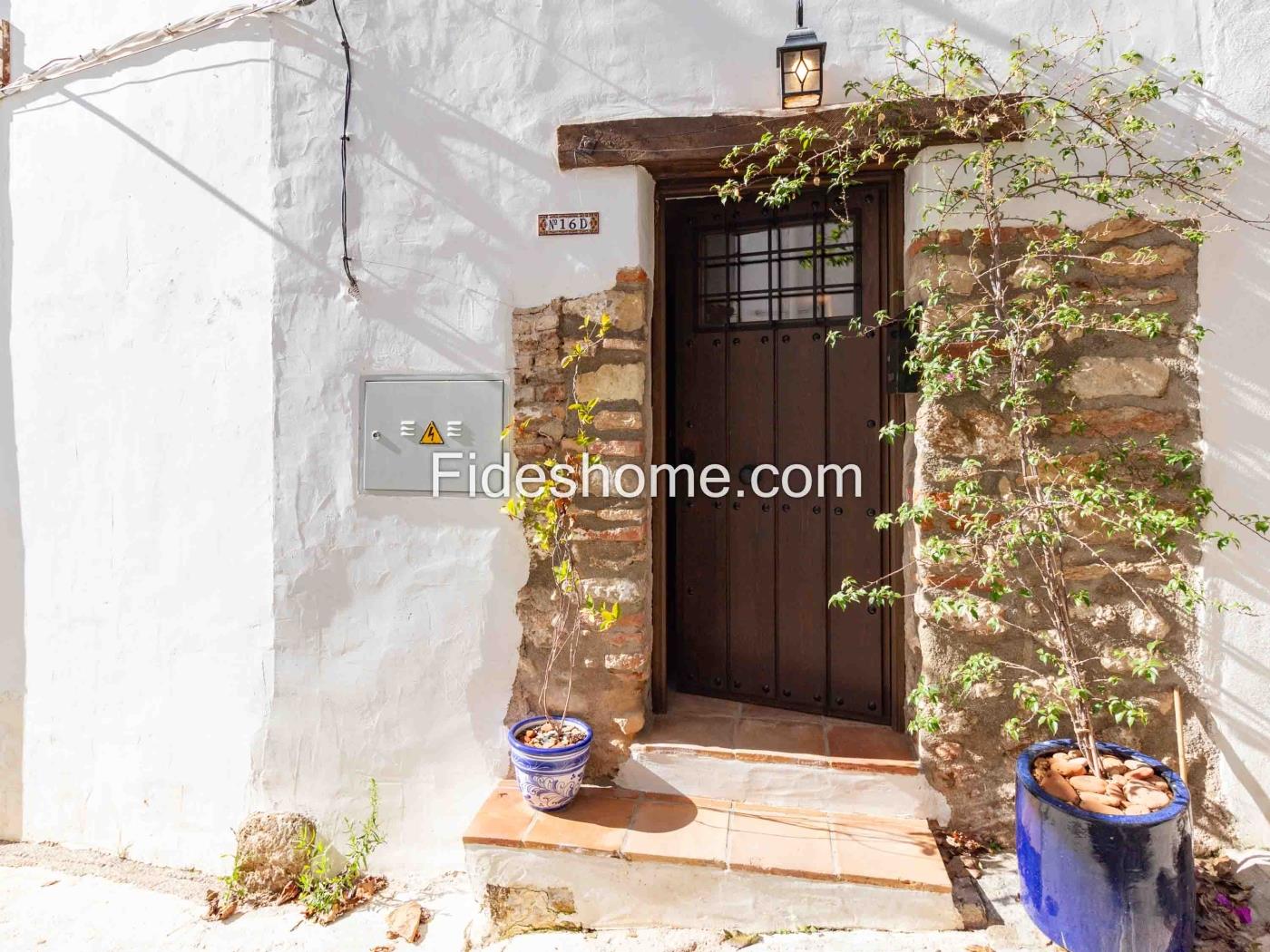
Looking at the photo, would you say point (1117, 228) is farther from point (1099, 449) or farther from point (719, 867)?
point (719, 867)

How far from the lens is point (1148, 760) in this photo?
79.4 inches

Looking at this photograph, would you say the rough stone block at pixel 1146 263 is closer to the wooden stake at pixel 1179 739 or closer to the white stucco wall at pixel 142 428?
the wooden stake at pixel 1179 739

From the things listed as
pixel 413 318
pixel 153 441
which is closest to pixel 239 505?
pixel 153 441

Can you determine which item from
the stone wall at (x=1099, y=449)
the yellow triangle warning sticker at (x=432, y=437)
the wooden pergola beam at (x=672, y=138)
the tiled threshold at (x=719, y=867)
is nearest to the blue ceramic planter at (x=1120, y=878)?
the tiled threshold at (x=719, y=867)

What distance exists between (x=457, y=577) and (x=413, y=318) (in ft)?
3.16

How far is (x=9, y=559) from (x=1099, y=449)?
4324 mm

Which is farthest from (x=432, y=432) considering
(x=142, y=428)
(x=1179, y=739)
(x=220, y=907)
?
(x=1179, y=739)

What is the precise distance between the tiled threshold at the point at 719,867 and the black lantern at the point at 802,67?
2.37m

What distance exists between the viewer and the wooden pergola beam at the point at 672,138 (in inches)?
92.2

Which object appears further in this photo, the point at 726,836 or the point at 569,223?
the point at 569,223

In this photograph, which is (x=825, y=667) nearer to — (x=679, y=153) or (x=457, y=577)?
(x=457, y=577)

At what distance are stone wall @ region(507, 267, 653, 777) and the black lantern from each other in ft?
2.51

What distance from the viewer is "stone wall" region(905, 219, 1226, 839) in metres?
2.21

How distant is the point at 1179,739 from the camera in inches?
83.5
